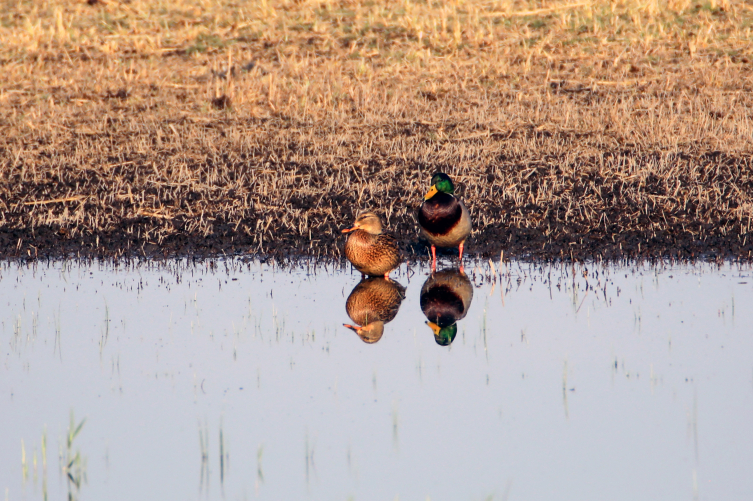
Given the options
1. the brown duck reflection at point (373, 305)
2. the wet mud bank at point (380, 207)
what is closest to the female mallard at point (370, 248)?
the brown duck reflection at point (373, 305)

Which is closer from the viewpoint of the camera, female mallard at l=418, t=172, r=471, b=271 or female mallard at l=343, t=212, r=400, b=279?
female mallard at l=343, t=212, r=400, b=279

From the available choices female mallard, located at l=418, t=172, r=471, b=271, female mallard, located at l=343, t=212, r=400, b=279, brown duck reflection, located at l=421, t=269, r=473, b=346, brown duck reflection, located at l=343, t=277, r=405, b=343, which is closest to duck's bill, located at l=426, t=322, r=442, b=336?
brown duck reflection, located at l=421, t=269, r=473, b=346

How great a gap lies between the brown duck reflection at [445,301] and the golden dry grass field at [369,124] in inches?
38.1

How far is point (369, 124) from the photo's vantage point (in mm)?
13781

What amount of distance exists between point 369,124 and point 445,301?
6.55 metres

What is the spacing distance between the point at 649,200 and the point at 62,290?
6054mm

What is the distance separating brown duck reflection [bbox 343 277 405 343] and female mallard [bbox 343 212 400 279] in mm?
160

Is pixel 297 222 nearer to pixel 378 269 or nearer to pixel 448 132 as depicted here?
pixel 378 269

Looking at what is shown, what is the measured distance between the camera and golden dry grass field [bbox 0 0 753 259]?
9914 millimetres

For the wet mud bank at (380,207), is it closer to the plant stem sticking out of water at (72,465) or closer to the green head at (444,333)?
the green head at (444,333)

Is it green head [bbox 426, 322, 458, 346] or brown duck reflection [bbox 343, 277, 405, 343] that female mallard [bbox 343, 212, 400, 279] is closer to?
brown duck reflection [bbox 343, 277, 405, 343]

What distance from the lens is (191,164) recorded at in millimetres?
12430

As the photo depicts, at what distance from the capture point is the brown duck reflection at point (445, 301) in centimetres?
682

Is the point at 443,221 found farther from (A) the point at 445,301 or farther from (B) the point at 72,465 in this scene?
(B) the point at 72,465
